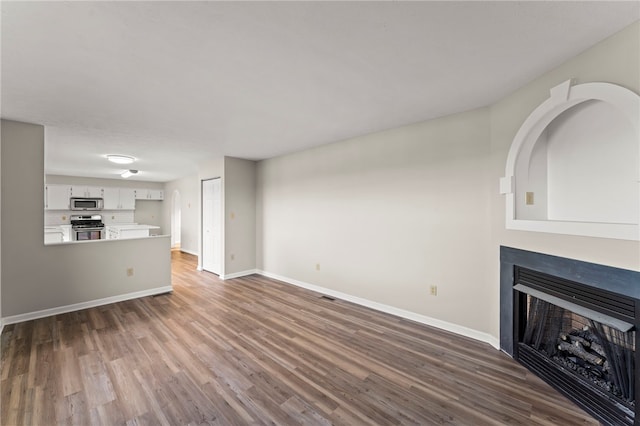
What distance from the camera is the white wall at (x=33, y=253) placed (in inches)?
121

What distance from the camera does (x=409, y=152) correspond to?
10.8ft

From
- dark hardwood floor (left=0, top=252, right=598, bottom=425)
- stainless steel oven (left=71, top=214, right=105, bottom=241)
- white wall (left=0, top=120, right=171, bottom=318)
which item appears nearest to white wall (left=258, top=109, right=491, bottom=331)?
dark hardwood floor (left=0, top=252, right=598, bottom=425)

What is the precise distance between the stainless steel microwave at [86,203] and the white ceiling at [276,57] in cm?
561

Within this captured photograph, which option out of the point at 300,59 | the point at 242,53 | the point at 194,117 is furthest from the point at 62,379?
the point at 300,59

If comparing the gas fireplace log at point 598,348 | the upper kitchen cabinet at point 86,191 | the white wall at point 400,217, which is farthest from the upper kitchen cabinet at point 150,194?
the gas fireplace log at point 598,348

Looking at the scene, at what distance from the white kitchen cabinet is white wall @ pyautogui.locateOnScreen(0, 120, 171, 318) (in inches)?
207

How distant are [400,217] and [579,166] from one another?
1.72 m

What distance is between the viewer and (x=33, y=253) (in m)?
3.26

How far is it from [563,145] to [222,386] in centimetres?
342

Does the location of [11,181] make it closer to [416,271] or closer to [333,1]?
[333,1]

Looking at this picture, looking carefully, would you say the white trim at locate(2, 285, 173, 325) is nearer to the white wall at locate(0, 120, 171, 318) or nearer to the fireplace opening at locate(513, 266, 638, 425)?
the white wall at locate(0, 120, 171, 318)

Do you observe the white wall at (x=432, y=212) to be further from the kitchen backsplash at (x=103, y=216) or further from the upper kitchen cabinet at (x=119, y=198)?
the kitchen backsplash at (x=103, y=216)

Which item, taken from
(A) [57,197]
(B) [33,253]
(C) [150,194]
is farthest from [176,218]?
(B) [33,253]

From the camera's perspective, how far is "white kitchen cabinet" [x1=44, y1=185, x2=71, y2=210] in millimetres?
6992
